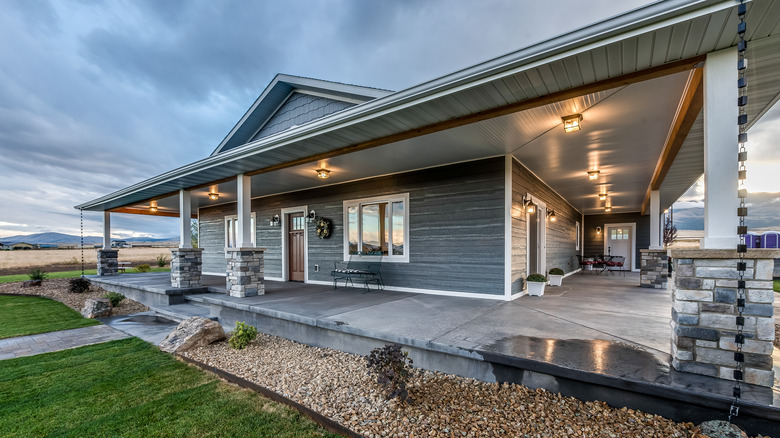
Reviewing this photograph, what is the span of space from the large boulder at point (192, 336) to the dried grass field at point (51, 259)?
1246 centimetres

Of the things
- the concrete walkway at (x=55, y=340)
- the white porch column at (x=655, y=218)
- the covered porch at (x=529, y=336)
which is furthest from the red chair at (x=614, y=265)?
the concrete walkway at (x=55, y=340)

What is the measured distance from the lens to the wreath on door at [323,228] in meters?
7.58

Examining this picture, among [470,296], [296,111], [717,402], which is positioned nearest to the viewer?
[717,402]

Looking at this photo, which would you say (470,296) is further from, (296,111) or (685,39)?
(296,111)

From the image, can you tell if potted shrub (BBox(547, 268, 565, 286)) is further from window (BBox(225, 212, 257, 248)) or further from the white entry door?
window (BBox(225, 212, 257, 248))

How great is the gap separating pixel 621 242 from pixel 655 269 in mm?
6843

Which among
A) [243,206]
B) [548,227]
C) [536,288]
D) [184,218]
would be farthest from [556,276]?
[184,218]

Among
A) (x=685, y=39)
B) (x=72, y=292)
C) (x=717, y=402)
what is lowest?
(x=72, y=292)

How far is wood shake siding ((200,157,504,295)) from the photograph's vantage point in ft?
17.7

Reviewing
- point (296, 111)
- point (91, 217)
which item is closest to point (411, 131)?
point (296, 111)

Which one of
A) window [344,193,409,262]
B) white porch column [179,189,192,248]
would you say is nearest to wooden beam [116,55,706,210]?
window [344,193,409,262]

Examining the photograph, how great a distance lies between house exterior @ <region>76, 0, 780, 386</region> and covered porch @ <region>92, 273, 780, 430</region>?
0.31 m

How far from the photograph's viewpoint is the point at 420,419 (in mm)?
2229

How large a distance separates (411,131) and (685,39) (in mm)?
2389
